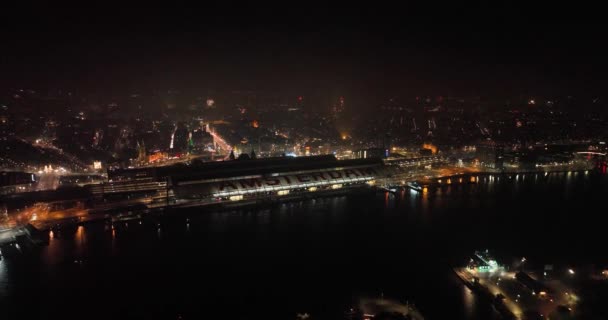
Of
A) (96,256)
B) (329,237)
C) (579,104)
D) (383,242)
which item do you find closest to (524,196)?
(383,242)

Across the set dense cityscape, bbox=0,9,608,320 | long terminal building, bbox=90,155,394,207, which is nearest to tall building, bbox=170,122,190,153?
dense cityscape, bbox=0,9,608,320

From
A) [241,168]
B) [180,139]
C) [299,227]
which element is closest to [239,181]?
[241,168]

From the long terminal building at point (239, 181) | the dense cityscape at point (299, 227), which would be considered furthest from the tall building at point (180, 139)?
the long terminal building at point (239, 181)

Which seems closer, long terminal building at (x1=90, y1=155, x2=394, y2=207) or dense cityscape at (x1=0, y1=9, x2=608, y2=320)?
dense cityscape at (x1=0, y1=9, x2=608, y2=320)

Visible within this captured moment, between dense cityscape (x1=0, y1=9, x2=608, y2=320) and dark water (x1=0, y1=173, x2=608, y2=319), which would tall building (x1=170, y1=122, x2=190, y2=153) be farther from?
dark water (x1=0, y1=173, x2=608, y2=319)

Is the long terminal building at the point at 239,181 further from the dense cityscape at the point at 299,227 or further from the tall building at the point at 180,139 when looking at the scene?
the tall building at the point at 180,139
